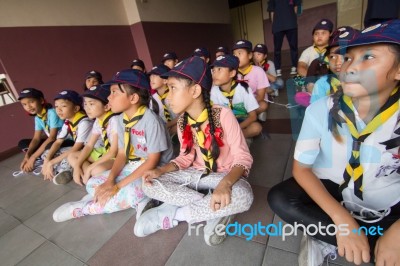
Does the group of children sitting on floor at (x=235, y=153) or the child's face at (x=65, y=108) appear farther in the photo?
the child's face at (x=65, y=108)

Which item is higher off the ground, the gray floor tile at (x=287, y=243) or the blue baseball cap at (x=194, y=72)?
the blue baseball cap at (x=194, y=72)

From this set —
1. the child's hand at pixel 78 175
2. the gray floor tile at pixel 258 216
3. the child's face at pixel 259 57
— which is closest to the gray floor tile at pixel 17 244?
the child's hand at pixel 78 175

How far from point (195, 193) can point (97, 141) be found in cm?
129

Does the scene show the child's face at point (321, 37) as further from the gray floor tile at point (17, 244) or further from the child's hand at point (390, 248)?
the gray floor tile at point (17, 244)

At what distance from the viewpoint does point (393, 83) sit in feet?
2.52

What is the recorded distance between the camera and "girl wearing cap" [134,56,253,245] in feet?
3.85

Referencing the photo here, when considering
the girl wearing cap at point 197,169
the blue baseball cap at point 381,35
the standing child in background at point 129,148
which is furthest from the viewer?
the standing child in background at point 129,148

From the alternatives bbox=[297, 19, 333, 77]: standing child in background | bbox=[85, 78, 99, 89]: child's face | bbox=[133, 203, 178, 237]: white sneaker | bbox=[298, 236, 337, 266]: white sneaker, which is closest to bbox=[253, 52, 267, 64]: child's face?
bbox=[297, 19, 333, 77]: standing child in background

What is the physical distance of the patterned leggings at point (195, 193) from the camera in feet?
3.59

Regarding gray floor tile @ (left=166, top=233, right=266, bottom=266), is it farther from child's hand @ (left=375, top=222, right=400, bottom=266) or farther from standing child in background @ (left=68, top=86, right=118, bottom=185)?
standing child in background @ (left=68, top=86, right=118, bottom=185)

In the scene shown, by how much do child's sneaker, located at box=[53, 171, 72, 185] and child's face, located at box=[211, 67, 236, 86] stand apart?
1.64 metres

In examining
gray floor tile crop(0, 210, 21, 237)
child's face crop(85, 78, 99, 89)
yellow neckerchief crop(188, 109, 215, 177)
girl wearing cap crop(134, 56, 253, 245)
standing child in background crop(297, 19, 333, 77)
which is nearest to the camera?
girl wearing cap crop(134, 56, 253, 245)

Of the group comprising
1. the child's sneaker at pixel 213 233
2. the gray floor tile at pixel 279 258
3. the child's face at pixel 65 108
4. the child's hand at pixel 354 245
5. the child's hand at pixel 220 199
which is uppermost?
the child's face at pixel 65 108

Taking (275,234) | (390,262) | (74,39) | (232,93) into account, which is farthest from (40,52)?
(390,262)
